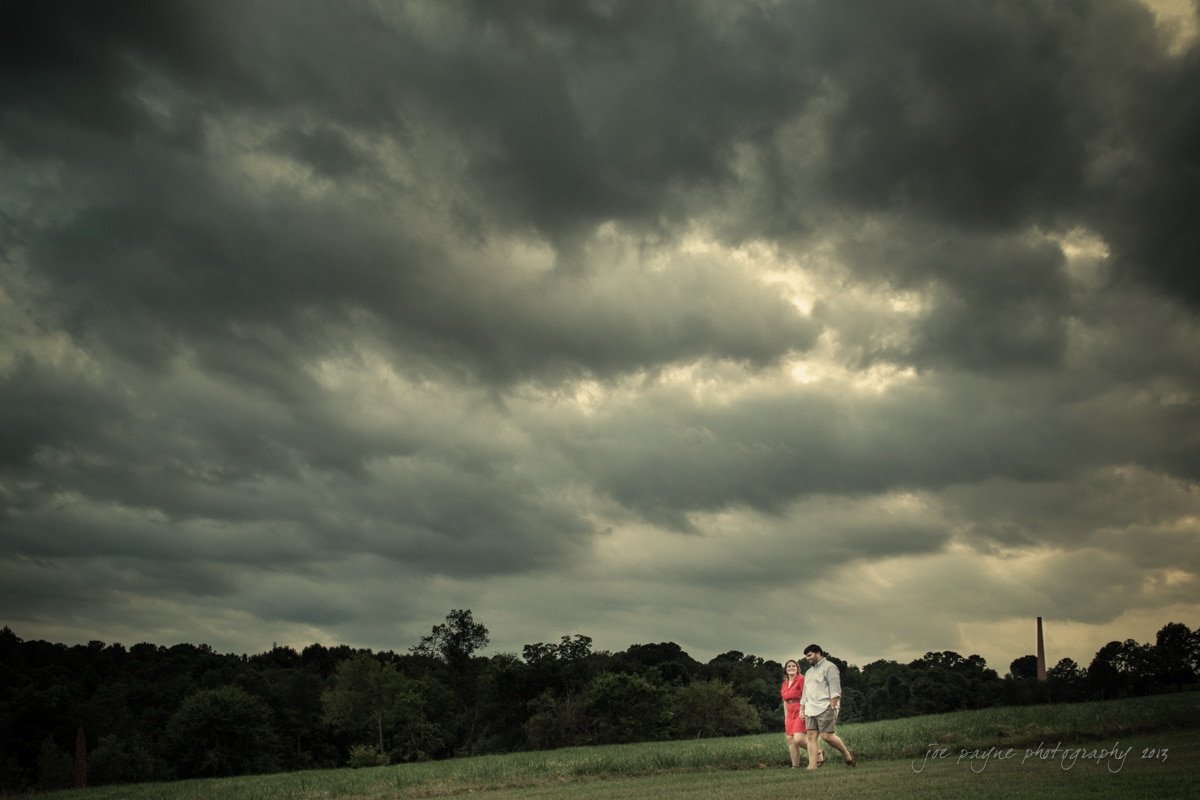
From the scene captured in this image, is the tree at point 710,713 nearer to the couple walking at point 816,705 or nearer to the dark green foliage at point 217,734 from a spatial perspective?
the dark green foliage at point 217,734

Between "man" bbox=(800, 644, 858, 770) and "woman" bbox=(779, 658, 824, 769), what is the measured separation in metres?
0.52

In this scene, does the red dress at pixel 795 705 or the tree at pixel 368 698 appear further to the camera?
the tree at pixel 368 698

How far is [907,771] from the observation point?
18.3 meters

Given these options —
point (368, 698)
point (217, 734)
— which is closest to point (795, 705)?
point (368, 698)

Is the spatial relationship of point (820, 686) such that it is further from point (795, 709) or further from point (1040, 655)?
point (1040, 655)

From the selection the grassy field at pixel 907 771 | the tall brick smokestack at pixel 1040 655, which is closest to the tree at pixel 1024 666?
the tall brick smokestack at pixel 1040 655

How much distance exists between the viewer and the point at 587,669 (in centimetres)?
10475

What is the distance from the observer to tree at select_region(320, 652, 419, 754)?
85.9 m

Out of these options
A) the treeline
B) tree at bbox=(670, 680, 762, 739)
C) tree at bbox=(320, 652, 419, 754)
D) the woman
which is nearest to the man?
the woman

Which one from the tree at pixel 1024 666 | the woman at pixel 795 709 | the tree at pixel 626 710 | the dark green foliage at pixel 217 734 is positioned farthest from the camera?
the tree at pixel 1024 666

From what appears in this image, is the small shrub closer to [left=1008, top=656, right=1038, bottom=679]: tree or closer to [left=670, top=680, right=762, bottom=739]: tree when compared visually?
[left=670, top=680, right=762, bottom=739]: tree

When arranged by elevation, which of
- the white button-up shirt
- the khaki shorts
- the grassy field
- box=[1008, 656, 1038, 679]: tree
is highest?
the white button-up shirt

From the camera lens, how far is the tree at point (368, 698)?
8588 cm

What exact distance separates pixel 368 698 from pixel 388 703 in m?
2.28
